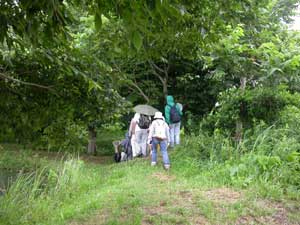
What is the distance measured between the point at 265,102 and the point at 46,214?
6158 mm

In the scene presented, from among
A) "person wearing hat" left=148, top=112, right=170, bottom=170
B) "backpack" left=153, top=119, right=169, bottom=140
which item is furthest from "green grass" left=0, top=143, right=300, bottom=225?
"backpack" left=153, top=119, right=169, bottom=140

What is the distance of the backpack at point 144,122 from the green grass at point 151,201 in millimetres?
3359

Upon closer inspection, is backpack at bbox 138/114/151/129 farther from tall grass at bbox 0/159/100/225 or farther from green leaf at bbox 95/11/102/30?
green leaf at bbox 95/11/102/30

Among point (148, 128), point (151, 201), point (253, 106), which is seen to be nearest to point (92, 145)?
point (148, 128)

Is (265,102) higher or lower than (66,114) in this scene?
higher

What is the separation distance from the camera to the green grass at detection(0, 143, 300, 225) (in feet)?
18.5

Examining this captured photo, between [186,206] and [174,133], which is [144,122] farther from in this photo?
[186,206]

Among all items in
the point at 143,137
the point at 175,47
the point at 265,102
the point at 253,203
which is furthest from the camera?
the point at 143,137

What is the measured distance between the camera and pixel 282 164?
7.48 meters

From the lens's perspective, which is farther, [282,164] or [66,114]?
[282,164]

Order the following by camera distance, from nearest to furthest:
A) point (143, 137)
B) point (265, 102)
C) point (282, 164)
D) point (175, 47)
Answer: point (175, 47), point (282, 164), point (265, 102), point (143, 137)

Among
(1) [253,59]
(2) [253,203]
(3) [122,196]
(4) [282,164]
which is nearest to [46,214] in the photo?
(3) [122,196]

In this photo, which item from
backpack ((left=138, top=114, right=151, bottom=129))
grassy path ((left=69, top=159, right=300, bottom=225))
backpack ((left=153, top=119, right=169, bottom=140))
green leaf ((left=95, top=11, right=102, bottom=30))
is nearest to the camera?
green leaf ((left=95, top=11, right=102, bottom=30))

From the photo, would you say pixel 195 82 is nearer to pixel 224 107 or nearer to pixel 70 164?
pixel 224 107
